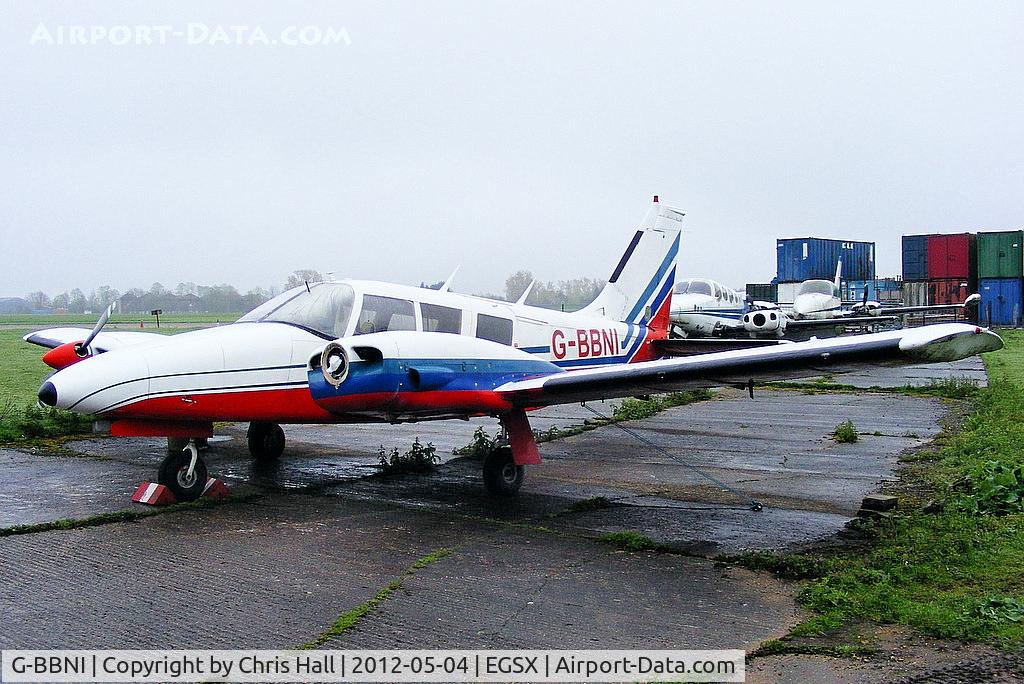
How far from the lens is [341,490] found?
959 centimetres

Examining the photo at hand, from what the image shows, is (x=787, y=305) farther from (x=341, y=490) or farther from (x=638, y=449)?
(x=341, y=490)

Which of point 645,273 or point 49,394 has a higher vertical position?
point 645,273

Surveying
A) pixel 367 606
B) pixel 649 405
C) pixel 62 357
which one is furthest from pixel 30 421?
pixel 649 405

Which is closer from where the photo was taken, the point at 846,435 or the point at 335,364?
the point at 335,364

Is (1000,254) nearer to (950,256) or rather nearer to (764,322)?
(950,256)

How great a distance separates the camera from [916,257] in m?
56.1

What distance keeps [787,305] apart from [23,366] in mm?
31839

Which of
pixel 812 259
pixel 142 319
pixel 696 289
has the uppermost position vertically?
pixel 812 259

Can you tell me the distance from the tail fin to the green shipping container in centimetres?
4582

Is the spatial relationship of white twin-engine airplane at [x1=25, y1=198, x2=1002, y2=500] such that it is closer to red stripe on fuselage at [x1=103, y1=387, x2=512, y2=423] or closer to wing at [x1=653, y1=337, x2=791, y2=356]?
red stripe on fuselage at [x1=103, y1=387, x2=512, y2=423]

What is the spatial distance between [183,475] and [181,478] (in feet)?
0.12

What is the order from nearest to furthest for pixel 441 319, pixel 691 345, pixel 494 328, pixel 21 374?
pixel 441 319 → pixel 494 328 → pixel 691 345 → pixel 21 374

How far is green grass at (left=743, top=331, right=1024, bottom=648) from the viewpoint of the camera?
5160mm

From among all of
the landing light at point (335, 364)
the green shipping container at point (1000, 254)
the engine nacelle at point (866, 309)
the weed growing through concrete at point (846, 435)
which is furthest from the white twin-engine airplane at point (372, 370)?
the green shipping container at point (1000, 254)
